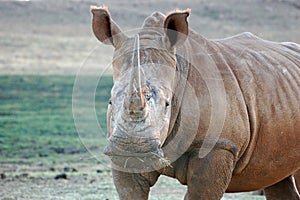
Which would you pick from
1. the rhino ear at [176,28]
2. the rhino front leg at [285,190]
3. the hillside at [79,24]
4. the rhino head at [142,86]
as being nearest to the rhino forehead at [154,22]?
the rhino head at [142,86]

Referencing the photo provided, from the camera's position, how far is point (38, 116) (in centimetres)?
1700

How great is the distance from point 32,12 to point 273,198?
19.0 m

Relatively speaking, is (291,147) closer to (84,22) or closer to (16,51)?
(16,51)

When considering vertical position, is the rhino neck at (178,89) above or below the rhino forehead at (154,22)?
below

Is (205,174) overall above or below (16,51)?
above

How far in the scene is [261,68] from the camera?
7.18 metres

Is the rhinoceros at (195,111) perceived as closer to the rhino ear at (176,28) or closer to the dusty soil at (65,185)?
the rhino ear at (176,28)

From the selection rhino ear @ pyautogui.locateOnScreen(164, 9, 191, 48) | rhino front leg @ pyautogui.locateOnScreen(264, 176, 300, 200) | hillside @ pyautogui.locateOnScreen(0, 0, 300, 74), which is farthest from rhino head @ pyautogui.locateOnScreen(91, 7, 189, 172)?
hillside @ pyautogui.locateOnScreen(0, 0, 300, 74)

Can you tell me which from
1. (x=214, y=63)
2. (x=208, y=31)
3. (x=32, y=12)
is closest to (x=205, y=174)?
(x=214, y=63)

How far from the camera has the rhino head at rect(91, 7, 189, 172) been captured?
5590mm

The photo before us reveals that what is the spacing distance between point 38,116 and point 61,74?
4.14 meters

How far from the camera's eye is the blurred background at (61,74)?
36.1 feet

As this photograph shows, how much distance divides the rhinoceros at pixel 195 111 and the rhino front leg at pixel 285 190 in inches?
18.4

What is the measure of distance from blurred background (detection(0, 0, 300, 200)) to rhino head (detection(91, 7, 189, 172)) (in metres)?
0.31
